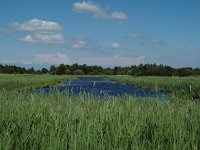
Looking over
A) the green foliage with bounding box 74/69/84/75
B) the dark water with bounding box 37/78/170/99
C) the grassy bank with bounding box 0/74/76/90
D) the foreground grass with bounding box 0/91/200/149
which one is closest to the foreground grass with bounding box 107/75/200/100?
the dark water with bounding box 37/78/170/99

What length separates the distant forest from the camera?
11994 centimetres

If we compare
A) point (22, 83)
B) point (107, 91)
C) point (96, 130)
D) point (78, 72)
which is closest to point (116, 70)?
point (78, 72)

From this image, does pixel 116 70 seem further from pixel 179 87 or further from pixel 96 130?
pixel 96 130

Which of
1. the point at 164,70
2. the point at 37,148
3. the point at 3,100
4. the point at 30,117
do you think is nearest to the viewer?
the point at 37,148

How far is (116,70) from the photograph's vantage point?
154 m

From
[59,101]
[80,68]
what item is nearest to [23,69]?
[80,68]

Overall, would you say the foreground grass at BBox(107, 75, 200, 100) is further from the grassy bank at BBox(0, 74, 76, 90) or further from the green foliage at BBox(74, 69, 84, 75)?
the green foliage at BBox(74, 69, 84, 75)

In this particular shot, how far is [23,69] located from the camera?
519 feet

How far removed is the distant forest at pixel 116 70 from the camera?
119938mm

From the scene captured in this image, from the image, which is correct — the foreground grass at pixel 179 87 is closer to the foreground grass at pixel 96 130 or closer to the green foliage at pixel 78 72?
the foreground grass at pixel 96 130

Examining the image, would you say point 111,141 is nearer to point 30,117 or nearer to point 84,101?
point 30,117

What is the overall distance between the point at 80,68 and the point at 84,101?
144 meters

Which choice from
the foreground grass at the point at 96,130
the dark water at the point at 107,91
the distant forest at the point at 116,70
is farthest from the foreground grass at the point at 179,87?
the distant forest at the point at 116,70

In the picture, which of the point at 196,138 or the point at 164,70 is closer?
the point at 196,138
